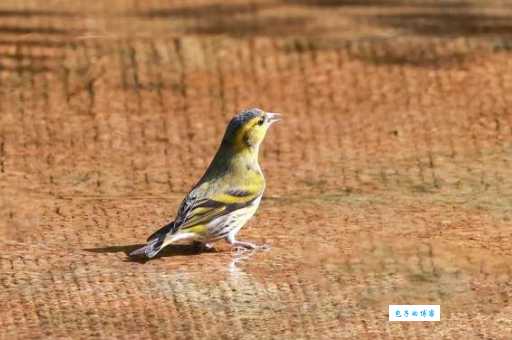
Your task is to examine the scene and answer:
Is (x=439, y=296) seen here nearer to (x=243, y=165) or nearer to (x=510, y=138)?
(x=243, y=165)

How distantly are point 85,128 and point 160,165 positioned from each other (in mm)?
1160

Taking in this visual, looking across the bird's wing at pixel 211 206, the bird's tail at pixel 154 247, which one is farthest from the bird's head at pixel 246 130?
the bird's tail at pixel 154 247

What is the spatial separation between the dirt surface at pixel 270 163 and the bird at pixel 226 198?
0.65 feet

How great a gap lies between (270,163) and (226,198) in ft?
9.38

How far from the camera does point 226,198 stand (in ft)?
37.3

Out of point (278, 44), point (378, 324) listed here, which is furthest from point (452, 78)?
point (378, 324)

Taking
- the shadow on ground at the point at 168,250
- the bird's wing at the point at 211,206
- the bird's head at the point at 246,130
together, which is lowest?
the shadow on ground at the point at 168,250

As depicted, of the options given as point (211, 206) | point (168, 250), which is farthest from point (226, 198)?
point (168, 250)

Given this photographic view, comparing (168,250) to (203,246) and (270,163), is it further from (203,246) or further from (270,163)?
(270,163)

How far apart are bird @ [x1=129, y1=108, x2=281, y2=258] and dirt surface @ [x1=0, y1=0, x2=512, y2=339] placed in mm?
199

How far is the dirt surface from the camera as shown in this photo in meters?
10.6

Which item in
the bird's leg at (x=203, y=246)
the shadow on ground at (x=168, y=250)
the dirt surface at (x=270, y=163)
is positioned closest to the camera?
the dirt surface at (x=270, y=163)

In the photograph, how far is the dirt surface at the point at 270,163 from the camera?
418 inches

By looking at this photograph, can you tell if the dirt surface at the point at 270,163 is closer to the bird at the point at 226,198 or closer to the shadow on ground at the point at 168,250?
the shadow on ground at the point at 168,250
